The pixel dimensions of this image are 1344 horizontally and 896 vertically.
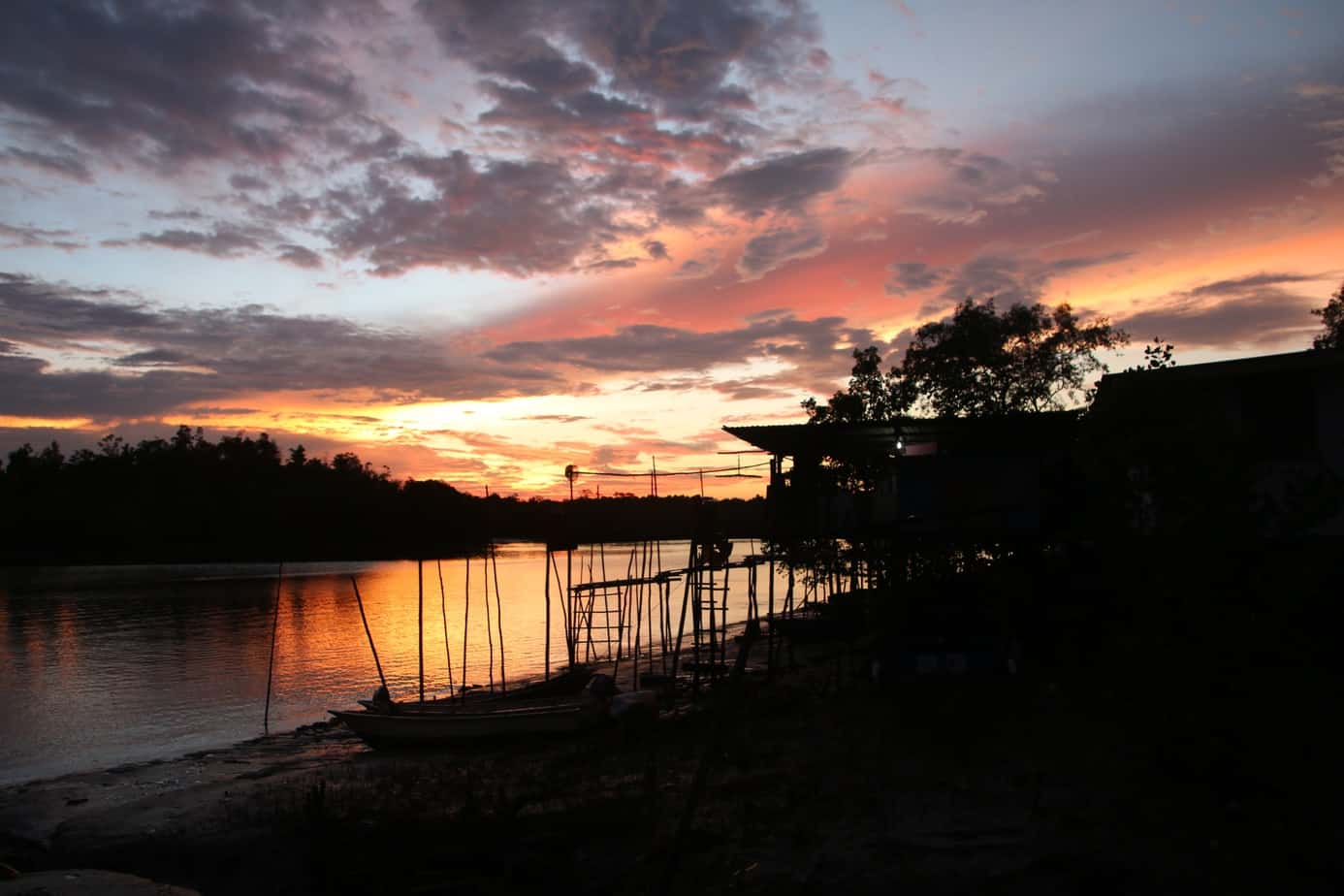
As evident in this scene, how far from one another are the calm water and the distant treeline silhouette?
1989 cm

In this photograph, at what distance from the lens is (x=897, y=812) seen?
1091 cm

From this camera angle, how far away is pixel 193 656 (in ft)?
132

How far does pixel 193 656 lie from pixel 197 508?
77.7 meters

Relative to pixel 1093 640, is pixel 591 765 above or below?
below

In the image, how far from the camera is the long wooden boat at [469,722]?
20094 mm

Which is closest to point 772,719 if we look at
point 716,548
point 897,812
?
point 897,812

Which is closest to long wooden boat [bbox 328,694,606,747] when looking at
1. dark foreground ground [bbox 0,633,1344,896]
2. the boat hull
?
the boat hull

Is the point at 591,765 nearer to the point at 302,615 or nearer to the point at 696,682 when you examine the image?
the point at 696,682

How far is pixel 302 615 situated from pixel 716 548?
38952mm

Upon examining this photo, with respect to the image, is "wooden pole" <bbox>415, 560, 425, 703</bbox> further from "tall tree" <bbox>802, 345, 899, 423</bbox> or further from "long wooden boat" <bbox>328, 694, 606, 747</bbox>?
"tall tree" <bbox>802, 345, 899, 423</bbox>

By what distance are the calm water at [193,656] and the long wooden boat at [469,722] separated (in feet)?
21.8

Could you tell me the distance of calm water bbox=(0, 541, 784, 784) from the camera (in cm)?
2620

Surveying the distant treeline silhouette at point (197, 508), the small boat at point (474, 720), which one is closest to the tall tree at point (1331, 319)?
the small boat at point (474, 720)

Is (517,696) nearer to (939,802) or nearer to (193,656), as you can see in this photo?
(939,802)
